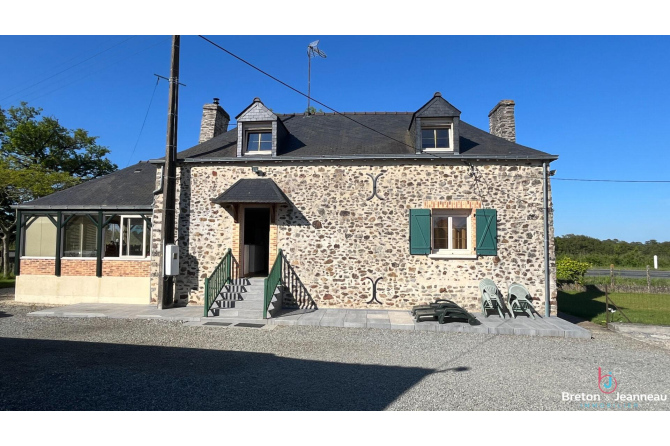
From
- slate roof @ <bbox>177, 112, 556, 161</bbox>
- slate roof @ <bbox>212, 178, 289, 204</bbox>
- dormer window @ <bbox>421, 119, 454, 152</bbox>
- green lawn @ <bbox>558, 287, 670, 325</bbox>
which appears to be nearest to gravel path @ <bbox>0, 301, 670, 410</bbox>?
green lawn @ <bbox>558, 287, 670, 325</bbox>

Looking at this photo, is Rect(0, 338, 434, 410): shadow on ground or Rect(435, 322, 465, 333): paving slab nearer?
Rect(0, 338, 434, 410): shadow on ground

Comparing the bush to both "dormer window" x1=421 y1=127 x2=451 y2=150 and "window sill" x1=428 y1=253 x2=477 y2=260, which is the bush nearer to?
"window sill" x1=428 y1=253 x2=477 y2=260

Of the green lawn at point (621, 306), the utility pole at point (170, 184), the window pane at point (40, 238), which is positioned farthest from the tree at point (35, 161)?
the green lawn at point (621, 306)

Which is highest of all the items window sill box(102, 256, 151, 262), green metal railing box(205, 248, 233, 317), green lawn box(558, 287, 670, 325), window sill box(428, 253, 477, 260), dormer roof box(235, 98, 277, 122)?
dormer roof box(235, 98, 277, 122)

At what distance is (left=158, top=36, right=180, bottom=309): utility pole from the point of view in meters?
9.90

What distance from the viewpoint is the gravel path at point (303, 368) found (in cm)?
398

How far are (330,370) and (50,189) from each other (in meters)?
20.0

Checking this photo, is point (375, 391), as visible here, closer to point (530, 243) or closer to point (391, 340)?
point (391, 340)

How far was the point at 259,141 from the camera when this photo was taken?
1091cm

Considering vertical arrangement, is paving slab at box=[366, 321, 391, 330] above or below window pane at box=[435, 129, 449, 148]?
below

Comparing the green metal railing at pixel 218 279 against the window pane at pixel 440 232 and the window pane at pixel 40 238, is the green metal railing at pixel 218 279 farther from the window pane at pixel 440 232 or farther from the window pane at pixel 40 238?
the window pane at pixel 40 238

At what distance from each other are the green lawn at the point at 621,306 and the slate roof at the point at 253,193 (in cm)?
941

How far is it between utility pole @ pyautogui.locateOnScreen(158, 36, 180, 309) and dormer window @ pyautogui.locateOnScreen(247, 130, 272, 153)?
2186 millimetres

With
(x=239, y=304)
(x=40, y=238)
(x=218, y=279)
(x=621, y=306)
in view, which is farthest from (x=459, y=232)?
(x=40, y=238)
